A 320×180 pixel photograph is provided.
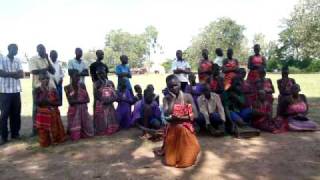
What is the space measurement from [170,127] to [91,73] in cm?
308

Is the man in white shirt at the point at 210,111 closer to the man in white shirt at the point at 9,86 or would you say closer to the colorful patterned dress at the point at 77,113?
the colorful patterned dress at the point at 77,113

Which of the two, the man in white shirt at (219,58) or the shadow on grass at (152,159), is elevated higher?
the man in white shirt at (219,58)

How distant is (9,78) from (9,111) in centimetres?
70

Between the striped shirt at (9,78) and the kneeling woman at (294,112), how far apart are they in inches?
218

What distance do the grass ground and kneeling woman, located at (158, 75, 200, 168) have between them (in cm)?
19

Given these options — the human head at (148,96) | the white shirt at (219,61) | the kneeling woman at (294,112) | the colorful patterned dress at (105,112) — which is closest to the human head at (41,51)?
the colorful patterned dress at (105,112)

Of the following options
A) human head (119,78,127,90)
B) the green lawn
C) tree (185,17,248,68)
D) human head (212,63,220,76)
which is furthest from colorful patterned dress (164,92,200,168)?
tree (185,17,248,68)

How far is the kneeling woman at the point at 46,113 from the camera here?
27.7 ft

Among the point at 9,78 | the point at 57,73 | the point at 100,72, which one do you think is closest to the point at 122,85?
the point at 100,72

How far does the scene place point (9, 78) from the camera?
869 centimetres

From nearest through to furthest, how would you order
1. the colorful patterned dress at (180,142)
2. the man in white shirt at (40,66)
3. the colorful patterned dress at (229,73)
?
the colorful patterned dress at (180,142)
the man in white shirt at (40,66)
the colorful patterned dress at (229,73)

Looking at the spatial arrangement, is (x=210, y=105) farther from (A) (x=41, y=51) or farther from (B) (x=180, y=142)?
(A) (x=41, y=51)

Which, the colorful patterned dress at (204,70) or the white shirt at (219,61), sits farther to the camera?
the white shirt at (219,61)

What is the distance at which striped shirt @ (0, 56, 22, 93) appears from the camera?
A: 8.62 meters
